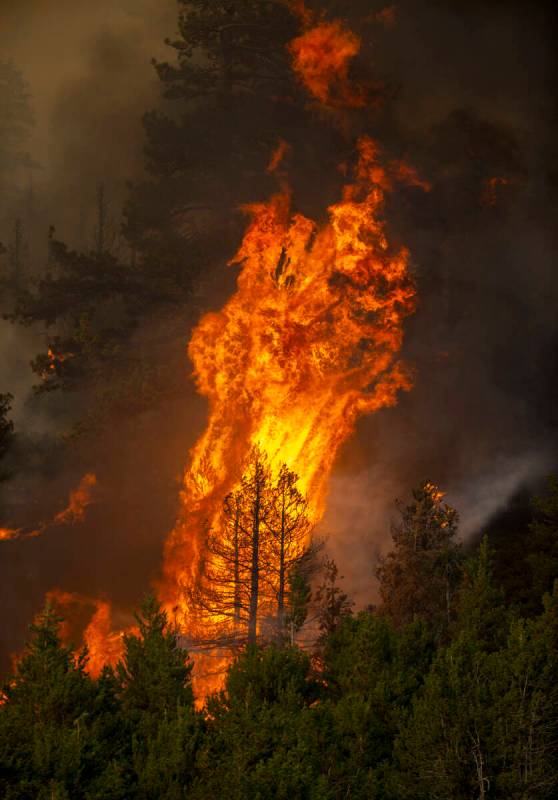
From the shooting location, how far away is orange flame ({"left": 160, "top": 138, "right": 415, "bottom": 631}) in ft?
158

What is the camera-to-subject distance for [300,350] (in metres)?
48.8

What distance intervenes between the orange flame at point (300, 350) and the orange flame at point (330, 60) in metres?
5.35

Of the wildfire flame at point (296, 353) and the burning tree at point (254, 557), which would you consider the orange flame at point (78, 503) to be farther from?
the burning tree at point (254, 557)

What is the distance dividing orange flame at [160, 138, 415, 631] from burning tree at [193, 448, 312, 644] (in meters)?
4.10

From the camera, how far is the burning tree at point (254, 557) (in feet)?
132

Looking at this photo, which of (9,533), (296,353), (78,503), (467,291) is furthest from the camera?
(467,291)

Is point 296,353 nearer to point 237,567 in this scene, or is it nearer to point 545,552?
point 237,567

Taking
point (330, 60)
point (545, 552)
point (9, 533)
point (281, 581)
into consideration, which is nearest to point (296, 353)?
point (281, 581)

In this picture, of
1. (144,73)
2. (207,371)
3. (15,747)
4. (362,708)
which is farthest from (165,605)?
(144,73)

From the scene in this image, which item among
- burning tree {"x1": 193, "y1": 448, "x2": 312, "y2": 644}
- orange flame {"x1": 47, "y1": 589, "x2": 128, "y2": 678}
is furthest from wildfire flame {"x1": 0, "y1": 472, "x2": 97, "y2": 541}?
burning tree {"x1": 193, "y1": 448, "x2": 312, "y2": 644}

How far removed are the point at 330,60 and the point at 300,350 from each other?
18.1 m

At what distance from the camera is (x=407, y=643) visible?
1204 inches

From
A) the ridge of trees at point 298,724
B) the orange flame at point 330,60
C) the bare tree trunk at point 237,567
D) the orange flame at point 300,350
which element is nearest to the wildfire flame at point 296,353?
the orange flame at point 300,350

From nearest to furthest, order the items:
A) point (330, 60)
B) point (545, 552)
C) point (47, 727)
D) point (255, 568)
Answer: point (47, 727), point (255, 568), point (545, 552), point (330, 60)
